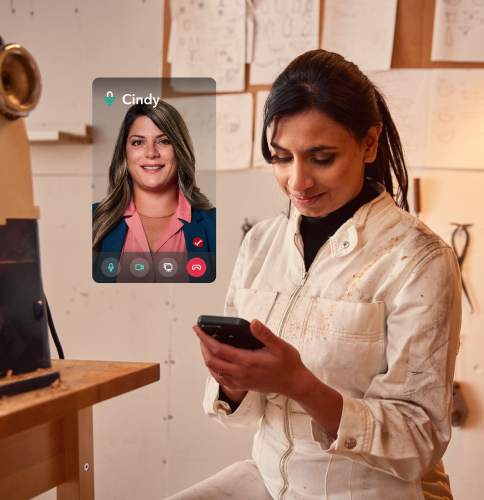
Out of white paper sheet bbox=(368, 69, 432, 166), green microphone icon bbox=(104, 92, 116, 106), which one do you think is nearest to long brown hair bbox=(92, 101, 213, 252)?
green microphone icon bbox=(104, 92, 116, 106)

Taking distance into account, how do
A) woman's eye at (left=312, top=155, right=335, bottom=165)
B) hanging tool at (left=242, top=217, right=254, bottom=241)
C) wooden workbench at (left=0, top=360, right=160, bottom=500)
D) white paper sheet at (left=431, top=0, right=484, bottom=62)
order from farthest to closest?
hanging tool at (left=242, top=217, right=254, bottom=241)
white paper sheet at (left=431, top=0, right=484, bottom=62)
woman's eye at (left=312, top=155, right=335, bottom=165)
wooden workbench at (left=0, top=360, right=160, bottom=500)

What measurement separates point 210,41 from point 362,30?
51 centimetres

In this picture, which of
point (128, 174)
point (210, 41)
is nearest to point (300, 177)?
point (128, 174)

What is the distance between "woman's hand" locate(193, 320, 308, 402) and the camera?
710 mm

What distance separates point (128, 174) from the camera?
1606mm

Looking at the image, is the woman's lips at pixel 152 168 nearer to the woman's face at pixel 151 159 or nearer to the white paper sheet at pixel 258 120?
the woman's face at pixel 151 159

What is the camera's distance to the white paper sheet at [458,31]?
1461 mm

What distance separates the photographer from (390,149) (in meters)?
1.10

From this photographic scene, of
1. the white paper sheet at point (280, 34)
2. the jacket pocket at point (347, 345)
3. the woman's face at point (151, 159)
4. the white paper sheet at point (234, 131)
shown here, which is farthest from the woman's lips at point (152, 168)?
the jacket pocket at point (347, 345)

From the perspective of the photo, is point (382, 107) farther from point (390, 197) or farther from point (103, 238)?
point (103, 238)

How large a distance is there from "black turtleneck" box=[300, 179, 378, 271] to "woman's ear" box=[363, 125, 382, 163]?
0.08 m

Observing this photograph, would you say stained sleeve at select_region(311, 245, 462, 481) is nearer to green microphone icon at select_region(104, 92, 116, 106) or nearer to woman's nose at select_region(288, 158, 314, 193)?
woman's nose at select_region(288, 158, 314, 193)

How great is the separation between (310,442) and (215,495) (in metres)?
0.24
